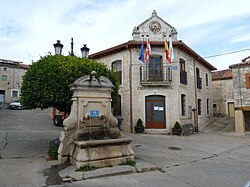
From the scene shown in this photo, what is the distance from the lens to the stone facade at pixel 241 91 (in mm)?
13953

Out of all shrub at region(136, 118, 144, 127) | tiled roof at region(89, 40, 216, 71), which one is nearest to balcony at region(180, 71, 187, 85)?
tiled roof at region(89, 40, 216, 71)

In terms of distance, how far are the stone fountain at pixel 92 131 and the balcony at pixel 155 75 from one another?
7.05 meters

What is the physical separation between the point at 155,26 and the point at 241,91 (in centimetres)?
766

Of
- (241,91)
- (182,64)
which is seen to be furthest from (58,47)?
(241,91)

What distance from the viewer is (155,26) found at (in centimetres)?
1423

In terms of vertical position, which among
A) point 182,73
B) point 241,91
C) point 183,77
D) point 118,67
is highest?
point 118,67

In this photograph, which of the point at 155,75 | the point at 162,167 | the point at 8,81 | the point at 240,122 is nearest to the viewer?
the point at 162,167

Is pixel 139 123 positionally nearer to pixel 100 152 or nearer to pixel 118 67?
pixel 118 67

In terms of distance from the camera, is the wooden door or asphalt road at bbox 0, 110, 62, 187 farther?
the wooden door

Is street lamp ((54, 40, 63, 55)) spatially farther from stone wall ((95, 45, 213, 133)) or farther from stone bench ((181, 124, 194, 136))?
stone bench ((181, 124, 194, 136))

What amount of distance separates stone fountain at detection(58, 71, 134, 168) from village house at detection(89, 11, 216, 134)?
702cm

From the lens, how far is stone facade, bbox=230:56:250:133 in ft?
45.8

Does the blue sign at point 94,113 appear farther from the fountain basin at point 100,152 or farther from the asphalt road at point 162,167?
the asphalt road at point 162,167

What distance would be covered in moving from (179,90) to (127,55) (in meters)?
4.33
